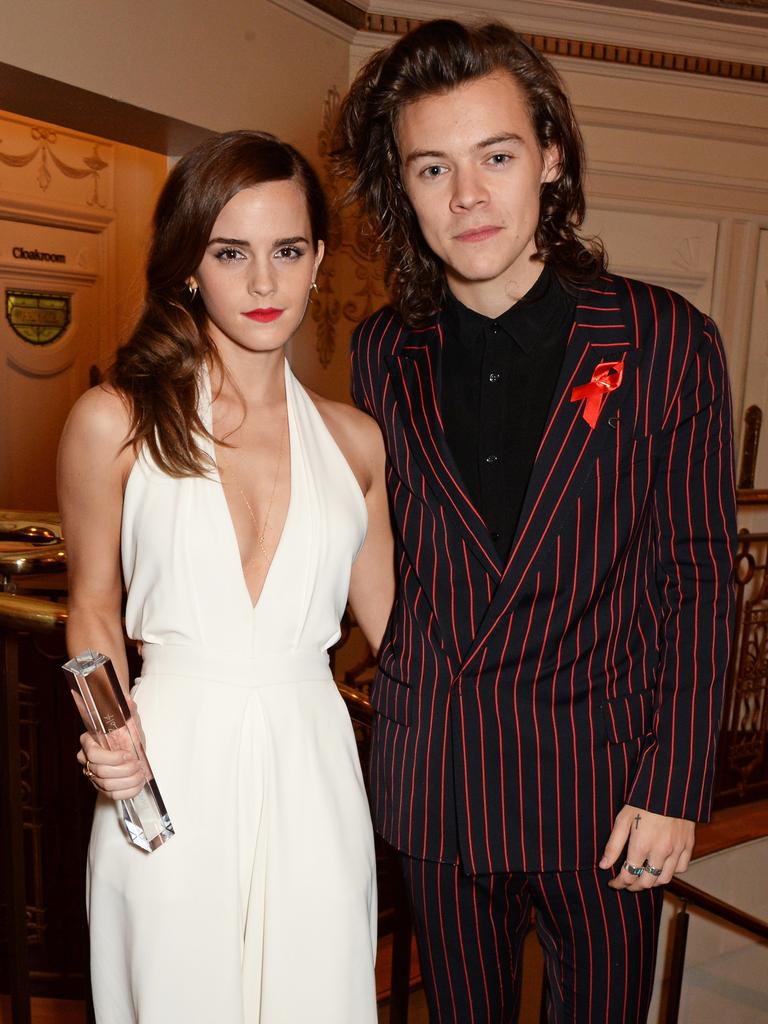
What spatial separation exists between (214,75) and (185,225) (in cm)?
290

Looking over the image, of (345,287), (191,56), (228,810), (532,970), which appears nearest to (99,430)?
(228,810)

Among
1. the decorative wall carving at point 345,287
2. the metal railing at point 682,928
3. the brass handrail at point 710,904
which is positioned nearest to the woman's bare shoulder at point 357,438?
the brass handrail at point 710,904

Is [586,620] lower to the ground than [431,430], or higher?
lower

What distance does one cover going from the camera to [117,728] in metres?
1.43

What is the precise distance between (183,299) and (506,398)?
23.7 inches

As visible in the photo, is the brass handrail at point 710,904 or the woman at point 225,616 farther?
the brass handrail at point 710,904

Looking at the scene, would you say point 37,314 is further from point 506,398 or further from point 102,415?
point 506,398

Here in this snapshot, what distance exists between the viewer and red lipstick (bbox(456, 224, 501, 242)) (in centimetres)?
165

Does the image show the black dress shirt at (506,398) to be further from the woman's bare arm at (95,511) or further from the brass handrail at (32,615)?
the brass handrail at (32,615)

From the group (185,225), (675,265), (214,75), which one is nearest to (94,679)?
(185,225)

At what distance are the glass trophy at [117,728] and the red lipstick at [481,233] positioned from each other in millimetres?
845

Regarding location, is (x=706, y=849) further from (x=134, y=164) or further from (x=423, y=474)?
(x=134, y=164)

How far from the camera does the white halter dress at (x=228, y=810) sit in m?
1.59

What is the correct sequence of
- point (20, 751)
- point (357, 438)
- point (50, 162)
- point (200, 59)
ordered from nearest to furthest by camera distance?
point (357, 438), point (20, 751), point (200, 59), point (50, 162)
